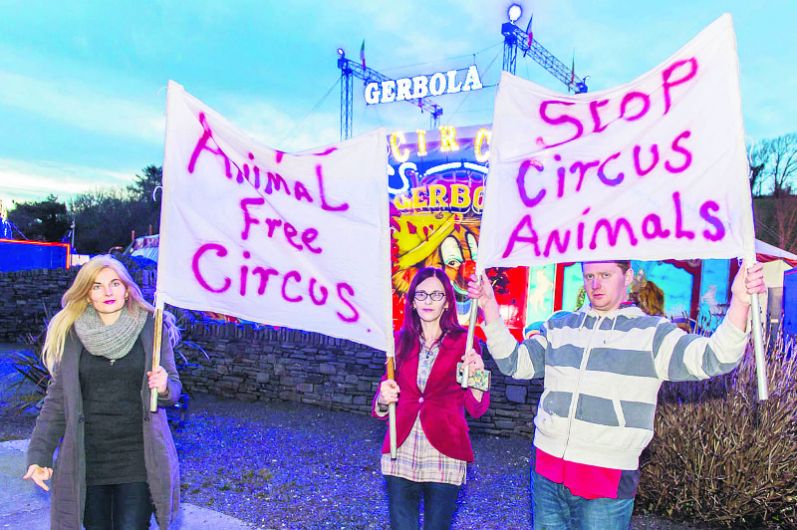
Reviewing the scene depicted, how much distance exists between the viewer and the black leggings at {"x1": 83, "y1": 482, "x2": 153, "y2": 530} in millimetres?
3062

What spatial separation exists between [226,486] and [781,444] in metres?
4.30

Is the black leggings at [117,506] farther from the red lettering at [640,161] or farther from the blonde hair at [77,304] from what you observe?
the red lettering at [640,161]

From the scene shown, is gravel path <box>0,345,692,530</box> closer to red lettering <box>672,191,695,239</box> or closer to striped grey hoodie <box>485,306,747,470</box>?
striped grey hoodie <box>485,306,747,470</box>

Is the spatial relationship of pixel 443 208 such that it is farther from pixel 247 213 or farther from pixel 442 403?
pixel 442 403

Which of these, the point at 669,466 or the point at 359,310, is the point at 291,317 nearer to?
the point at 359,310

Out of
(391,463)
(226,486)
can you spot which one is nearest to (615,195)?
(391,463)

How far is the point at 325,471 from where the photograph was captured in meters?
5.99

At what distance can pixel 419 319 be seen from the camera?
11.0 feet

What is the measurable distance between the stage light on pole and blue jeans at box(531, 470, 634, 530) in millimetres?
22426

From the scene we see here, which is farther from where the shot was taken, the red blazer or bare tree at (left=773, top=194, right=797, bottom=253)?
bare tree at (left=773, top=194, right=797, bottom=253)

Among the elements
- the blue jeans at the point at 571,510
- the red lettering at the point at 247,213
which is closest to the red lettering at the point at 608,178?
the blue jeans at the point at 571,510

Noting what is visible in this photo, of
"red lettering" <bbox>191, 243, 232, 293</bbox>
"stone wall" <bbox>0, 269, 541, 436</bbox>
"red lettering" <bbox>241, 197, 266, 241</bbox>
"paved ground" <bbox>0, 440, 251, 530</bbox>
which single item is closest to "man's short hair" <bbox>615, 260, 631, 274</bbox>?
"red lettering" <bbox>241, 197, 266, 241</bbox>

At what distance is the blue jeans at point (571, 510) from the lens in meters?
2.63

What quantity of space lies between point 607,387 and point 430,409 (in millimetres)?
864
